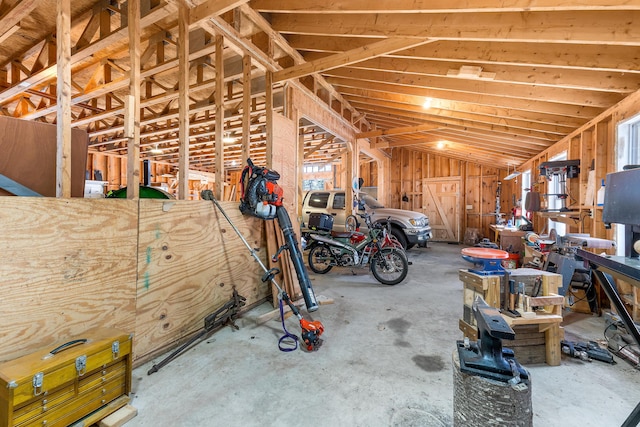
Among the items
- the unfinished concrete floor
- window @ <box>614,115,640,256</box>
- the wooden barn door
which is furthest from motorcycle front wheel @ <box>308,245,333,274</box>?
the wooden barn door

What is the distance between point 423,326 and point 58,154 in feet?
11.2

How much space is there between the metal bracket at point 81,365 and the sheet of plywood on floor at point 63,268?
398 mm

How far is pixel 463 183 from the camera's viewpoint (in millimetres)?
9391

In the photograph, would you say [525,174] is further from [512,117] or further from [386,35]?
[386,35]

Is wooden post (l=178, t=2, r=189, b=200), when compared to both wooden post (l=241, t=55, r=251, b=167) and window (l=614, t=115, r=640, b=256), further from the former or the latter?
window (l=614, t=115, r=640, b=256)

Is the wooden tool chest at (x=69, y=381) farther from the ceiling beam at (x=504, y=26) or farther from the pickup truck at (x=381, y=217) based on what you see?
the pickup truck at (x=381, y=217)

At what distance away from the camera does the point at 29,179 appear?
6.24 feet

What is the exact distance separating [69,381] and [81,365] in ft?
0.27

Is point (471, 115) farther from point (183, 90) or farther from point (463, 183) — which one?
point (463, 183)

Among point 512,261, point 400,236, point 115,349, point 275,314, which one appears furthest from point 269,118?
point 512,261

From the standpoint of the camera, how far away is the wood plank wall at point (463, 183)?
9.07 meters

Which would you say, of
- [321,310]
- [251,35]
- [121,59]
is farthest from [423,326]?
[121,59]

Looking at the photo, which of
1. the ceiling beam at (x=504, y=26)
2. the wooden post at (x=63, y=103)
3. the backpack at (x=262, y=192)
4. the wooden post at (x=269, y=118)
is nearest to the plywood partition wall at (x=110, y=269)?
the wooden post at (x=63, y=103)

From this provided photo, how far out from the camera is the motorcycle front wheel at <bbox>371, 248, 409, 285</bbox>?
4.46m
